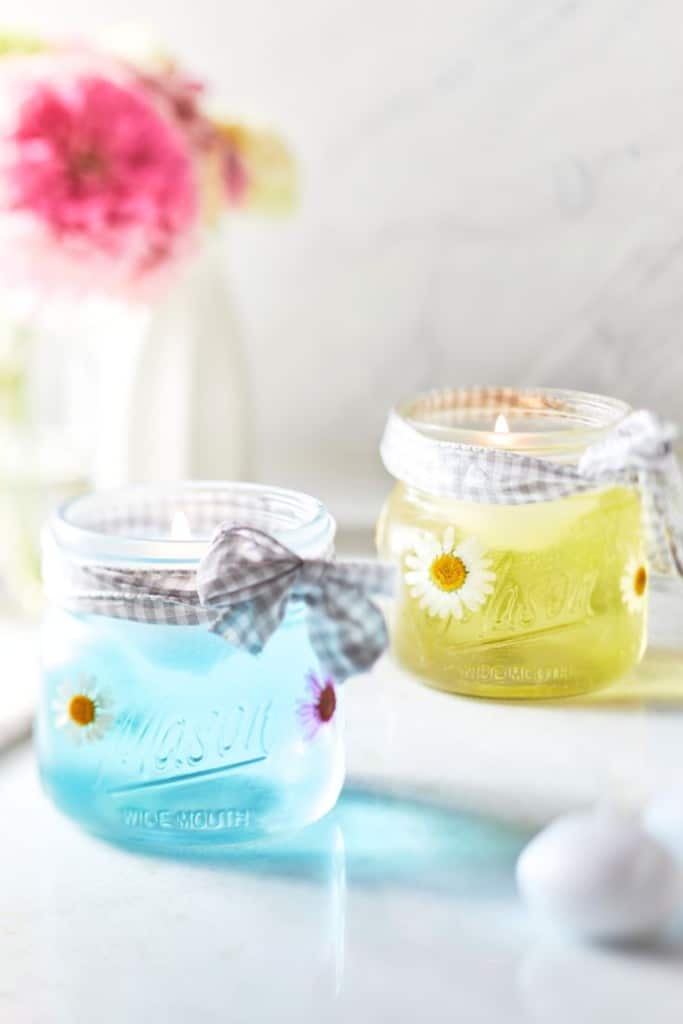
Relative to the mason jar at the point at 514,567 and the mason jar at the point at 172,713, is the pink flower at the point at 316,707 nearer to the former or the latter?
the mason jar at the point at 172,713

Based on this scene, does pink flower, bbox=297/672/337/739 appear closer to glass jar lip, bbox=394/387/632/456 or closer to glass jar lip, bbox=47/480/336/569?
glass jar lip, bbox=47/480/336/569

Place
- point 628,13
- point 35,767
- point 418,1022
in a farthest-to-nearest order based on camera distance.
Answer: point 628,13 → point 35,767 → point 418,1022

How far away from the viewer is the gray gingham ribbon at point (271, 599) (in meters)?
0.57

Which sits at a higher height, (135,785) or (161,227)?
(161,227)

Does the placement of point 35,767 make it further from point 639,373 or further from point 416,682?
point 639,373

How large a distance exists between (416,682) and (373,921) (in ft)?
0.81

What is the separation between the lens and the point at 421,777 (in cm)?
68

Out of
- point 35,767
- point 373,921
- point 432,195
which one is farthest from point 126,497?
point 432,195

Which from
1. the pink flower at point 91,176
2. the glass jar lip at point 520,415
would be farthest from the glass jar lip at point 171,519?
the pink flower at point 91,176

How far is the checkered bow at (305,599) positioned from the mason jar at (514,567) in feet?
0.52

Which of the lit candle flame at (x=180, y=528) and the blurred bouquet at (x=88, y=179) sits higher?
the blurred bouquet at (x=88, y=179)

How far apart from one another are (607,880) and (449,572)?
0.81 ft

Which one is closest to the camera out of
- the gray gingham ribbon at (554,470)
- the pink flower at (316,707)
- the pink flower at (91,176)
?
the pink flower at (316,707)

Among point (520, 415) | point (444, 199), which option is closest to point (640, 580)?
point (520, 415)
